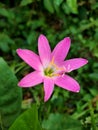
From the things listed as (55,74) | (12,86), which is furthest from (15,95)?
(55,74)

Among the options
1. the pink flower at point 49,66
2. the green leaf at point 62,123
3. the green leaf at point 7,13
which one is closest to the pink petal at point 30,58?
Answer: the pink flower at point 49,66

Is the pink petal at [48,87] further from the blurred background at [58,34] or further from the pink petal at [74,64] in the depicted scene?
the blurred background at [58,34]

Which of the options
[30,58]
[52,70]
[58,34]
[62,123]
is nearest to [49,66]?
[52,70]

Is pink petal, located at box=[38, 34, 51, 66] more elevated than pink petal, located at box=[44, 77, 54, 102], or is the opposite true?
pink petal, located at box=[38, 34, 51, 66]

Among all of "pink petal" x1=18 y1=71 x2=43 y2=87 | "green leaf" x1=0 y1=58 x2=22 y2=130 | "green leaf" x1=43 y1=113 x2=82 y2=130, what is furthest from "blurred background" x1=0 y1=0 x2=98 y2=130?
"pink petal" x1=18 y1=71 x2=43 y2=87

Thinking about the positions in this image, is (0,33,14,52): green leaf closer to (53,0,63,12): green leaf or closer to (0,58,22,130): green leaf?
(53,0,63,12): green leaf

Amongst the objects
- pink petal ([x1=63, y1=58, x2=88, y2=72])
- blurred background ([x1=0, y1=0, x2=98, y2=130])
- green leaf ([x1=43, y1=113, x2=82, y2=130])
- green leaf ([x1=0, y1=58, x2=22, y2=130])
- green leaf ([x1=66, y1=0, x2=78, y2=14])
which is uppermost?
pink petal ([x1=63, y1=58, x2=88, y2=72])

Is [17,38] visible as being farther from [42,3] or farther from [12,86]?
[12,86]
